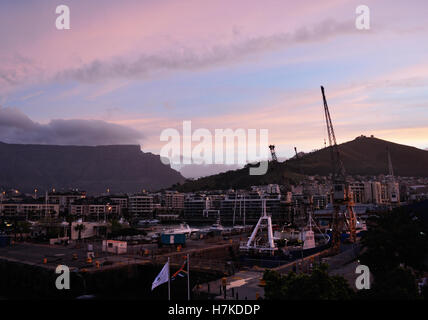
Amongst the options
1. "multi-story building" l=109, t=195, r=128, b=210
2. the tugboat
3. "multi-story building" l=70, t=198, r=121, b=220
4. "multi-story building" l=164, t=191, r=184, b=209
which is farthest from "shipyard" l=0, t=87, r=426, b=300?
"multi-story building" l=164, t=191, r=184, b=209

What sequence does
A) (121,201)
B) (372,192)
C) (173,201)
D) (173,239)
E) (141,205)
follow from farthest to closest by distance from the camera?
(173,201)
(372,192)
(121,201)
(141,205)
(173,239)

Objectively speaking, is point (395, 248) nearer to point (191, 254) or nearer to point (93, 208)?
point (191, 254)

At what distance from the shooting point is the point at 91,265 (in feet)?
109

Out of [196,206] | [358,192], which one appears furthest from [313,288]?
[358,192]

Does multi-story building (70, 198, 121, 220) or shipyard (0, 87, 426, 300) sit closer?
shipyard (0, 87, 426, 300)

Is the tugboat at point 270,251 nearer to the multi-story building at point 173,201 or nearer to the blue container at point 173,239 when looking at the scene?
the blue container at point 173,239

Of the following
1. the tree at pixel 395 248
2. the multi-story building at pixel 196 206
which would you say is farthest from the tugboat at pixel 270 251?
the multi-story building at pixel 196 206

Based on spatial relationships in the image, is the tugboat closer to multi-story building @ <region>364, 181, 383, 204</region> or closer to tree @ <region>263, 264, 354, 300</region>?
tree @ <region>263, 264, 354, 300</region>

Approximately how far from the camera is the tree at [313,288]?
45.7ft

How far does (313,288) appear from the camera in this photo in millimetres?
13961

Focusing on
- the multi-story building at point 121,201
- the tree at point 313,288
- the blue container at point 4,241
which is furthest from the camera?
the multi-story building at point 121,201

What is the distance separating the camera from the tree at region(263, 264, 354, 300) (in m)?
13.9
